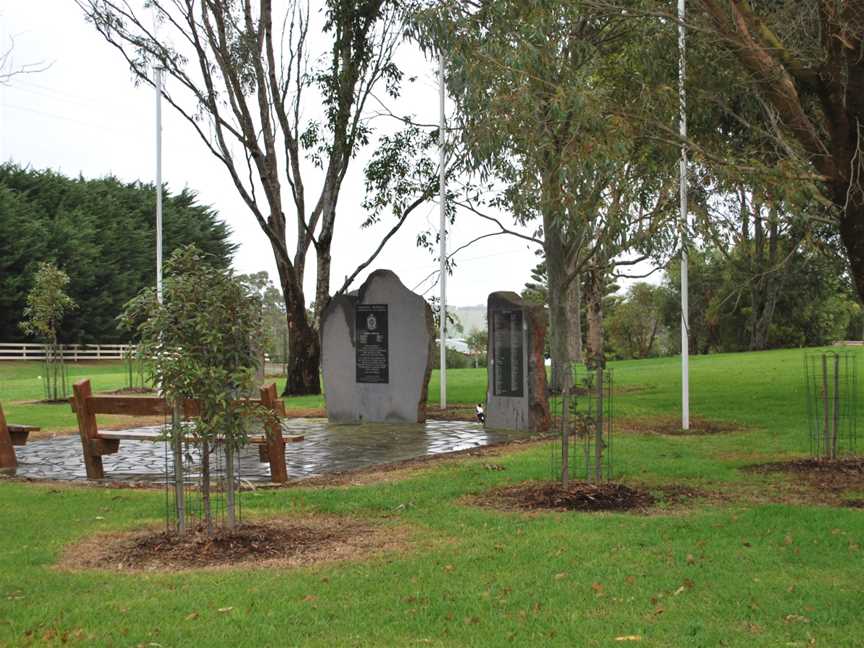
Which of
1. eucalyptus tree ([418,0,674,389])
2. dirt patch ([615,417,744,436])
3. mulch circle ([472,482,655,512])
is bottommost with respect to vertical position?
mulch circle ([472,482,655,512])

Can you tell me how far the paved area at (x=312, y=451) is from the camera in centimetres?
1093

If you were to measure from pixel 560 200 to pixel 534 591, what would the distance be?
23.9 ft

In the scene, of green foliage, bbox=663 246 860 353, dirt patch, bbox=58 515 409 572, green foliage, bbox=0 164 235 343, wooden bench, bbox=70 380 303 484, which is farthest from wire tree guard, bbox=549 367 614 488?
green foliage, bbox=0 164 235 343

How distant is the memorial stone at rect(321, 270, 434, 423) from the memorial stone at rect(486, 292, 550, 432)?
1.15 m

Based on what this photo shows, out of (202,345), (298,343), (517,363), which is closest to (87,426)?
(202,345)

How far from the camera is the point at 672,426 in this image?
15.2 meters

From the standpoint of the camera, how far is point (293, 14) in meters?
22.2

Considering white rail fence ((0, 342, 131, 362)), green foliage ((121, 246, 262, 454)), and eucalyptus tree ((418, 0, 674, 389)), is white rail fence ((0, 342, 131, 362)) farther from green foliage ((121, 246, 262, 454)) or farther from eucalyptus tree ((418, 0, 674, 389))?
green foliage ((121, 246, 262, 454))

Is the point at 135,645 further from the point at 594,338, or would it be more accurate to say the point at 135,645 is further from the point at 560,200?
the point at 594,338

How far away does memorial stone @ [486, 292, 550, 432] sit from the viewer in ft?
Answer: 46.9

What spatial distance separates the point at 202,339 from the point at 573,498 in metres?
3.41

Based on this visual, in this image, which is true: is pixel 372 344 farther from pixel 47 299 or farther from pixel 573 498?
pixel 47 299

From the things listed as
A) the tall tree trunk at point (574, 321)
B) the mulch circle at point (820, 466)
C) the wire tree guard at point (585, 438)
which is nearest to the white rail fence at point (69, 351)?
the tall tree trunk at point (574, 321)

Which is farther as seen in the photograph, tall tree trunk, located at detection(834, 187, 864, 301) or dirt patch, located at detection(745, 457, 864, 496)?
tall tree trunk, located at detection(834, 187, 864, 301)
